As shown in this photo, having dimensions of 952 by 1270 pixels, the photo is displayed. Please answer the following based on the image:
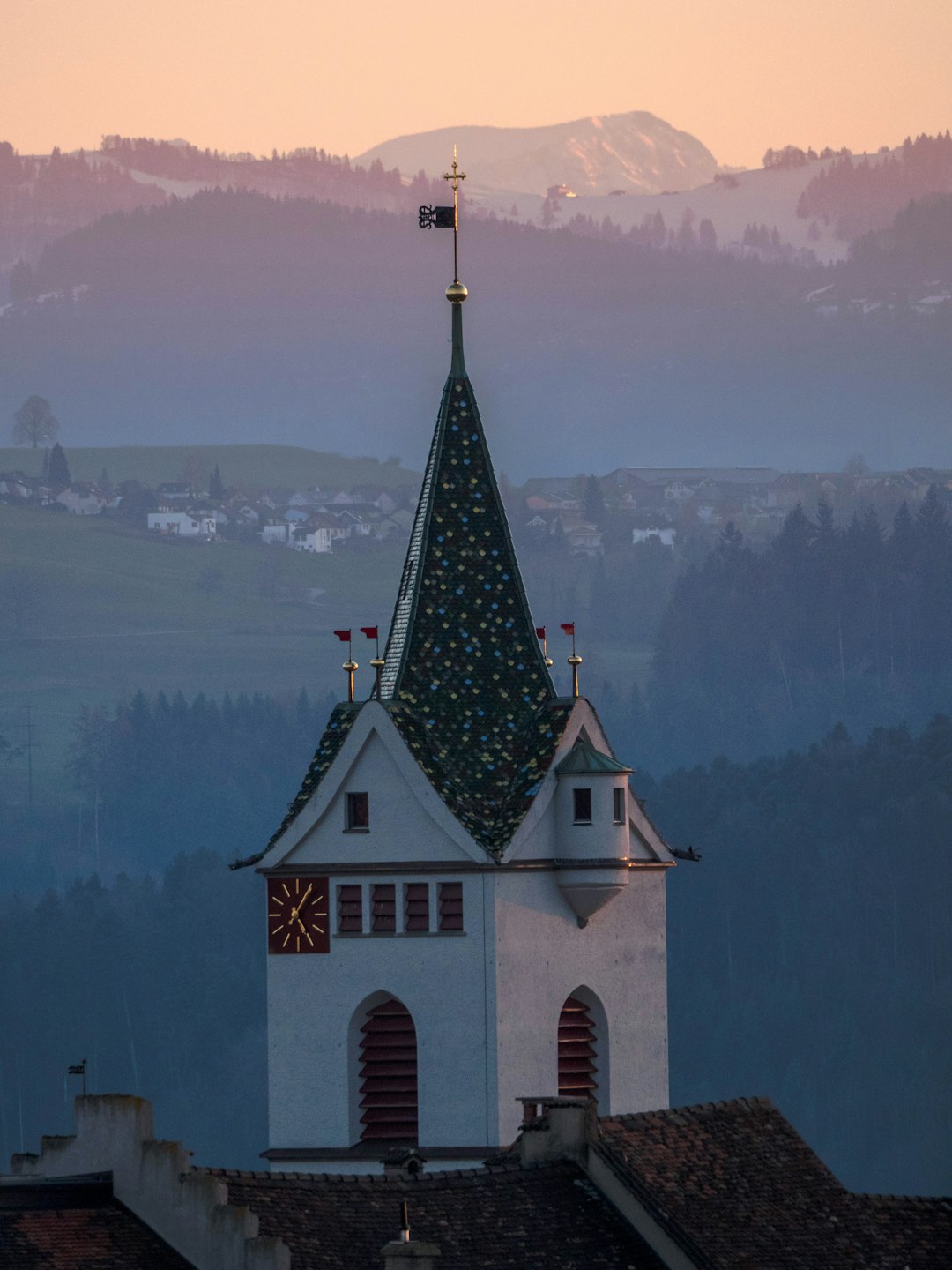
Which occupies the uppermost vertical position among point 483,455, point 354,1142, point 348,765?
point 483,455

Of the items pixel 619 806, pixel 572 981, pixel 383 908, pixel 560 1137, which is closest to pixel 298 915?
pixel 383 908

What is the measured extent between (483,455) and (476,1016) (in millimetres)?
11210

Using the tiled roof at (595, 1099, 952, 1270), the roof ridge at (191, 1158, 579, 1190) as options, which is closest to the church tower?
the tiled roof at (595, 1099, 952, 1270)

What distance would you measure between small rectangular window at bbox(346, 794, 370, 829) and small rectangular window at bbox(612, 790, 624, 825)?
4376 millimetres

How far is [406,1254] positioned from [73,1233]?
5780mm

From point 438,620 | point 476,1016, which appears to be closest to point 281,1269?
point 476,1016

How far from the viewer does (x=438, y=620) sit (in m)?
80.0

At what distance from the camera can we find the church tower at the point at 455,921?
7650 cm

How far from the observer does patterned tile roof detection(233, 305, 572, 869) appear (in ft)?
255

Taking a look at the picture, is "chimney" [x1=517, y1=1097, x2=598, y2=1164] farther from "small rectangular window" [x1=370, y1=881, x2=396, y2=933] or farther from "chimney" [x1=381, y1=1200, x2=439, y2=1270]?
"small rectangular window" [x1=370, y1=881, x2=396, y2=933]

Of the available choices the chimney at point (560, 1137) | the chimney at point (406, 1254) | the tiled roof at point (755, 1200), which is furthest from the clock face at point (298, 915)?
the chimney at point (406, 1254)

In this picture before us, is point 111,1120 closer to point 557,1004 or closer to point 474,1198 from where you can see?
point 474,1198

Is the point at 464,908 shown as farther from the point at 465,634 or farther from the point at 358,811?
the point at 465,634

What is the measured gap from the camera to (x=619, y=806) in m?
78.2
